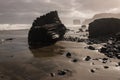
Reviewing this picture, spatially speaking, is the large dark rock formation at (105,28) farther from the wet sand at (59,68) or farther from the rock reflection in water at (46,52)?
Result: the wet sand at (59,68)

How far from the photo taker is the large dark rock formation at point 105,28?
60.7 metres

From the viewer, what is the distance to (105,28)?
62.8 m

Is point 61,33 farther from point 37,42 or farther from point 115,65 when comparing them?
point 115,65

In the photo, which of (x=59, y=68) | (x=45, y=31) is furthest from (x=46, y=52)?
(x=59, y=68)

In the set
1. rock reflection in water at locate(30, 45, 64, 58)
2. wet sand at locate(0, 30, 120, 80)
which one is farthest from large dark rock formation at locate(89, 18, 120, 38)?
wet sand at locate(0, 30, 120, 80)

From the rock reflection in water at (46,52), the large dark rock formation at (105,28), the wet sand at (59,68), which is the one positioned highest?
the large dark rock formation at (105,28)

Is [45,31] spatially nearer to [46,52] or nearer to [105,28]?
[46,52]

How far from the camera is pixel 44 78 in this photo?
2438 centimetres

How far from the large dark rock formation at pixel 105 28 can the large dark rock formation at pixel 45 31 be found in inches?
595

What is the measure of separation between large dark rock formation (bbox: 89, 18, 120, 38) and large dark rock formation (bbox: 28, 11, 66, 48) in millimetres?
15111

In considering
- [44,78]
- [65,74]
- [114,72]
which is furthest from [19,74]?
[114,72]

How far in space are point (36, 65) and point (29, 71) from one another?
302 cm

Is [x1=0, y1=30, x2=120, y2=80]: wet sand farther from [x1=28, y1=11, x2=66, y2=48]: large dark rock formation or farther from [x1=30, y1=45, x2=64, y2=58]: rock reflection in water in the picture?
[x1=28, y1=11, x2=66, y2=48]: large dark rock formation

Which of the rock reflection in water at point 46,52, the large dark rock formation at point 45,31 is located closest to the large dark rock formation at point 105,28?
the large dark rock formation at point 45,31
